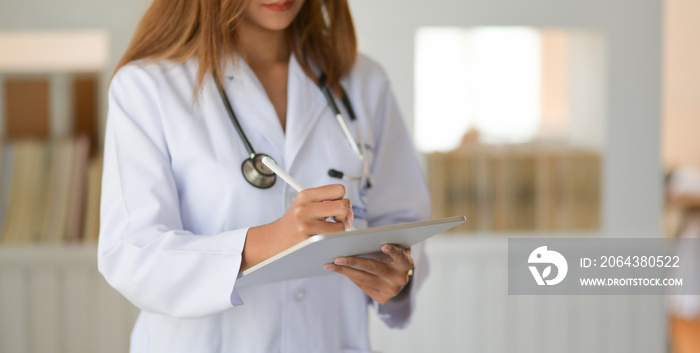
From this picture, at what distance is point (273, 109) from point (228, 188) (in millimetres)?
185

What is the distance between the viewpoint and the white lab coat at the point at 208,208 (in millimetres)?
1072

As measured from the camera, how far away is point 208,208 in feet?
3.83

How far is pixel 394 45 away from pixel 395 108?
982 millimetres

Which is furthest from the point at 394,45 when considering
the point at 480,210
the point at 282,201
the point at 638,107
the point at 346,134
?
the point at 282,201

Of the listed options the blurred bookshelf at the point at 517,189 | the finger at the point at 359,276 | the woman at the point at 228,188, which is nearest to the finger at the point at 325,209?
the woman at the point at 228,188

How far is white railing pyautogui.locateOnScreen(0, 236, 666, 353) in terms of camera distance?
88.9 inches

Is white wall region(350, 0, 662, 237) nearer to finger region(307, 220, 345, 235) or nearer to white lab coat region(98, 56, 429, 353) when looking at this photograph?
white lab coat region(98, 56, 429, 353)

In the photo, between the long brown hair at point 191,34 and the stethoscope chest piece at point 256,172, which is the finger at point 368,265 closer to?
the stethoscope chest piece at point 256,172

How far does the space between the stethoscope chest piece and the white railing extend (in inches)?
51.8

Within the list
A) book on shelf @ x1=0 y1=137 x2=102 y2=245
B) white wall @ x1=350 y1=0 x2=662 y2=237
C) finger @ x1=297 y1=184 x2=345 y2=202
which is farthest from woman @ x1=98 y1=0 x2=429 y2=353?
book on shelf @ x1=0 y1=137 x2=102 y2=245

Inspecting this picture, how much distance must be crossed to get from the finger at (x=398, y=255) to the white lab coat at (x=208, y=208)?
6.7 inches

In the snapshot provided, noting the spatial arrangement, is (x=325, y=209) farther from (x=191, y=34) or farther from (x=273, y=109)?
(x=191, y=34)

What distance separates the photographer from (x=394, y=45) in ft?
7.93

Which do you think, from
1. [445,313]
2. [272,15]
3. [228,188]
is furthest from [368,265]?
[445,313]
